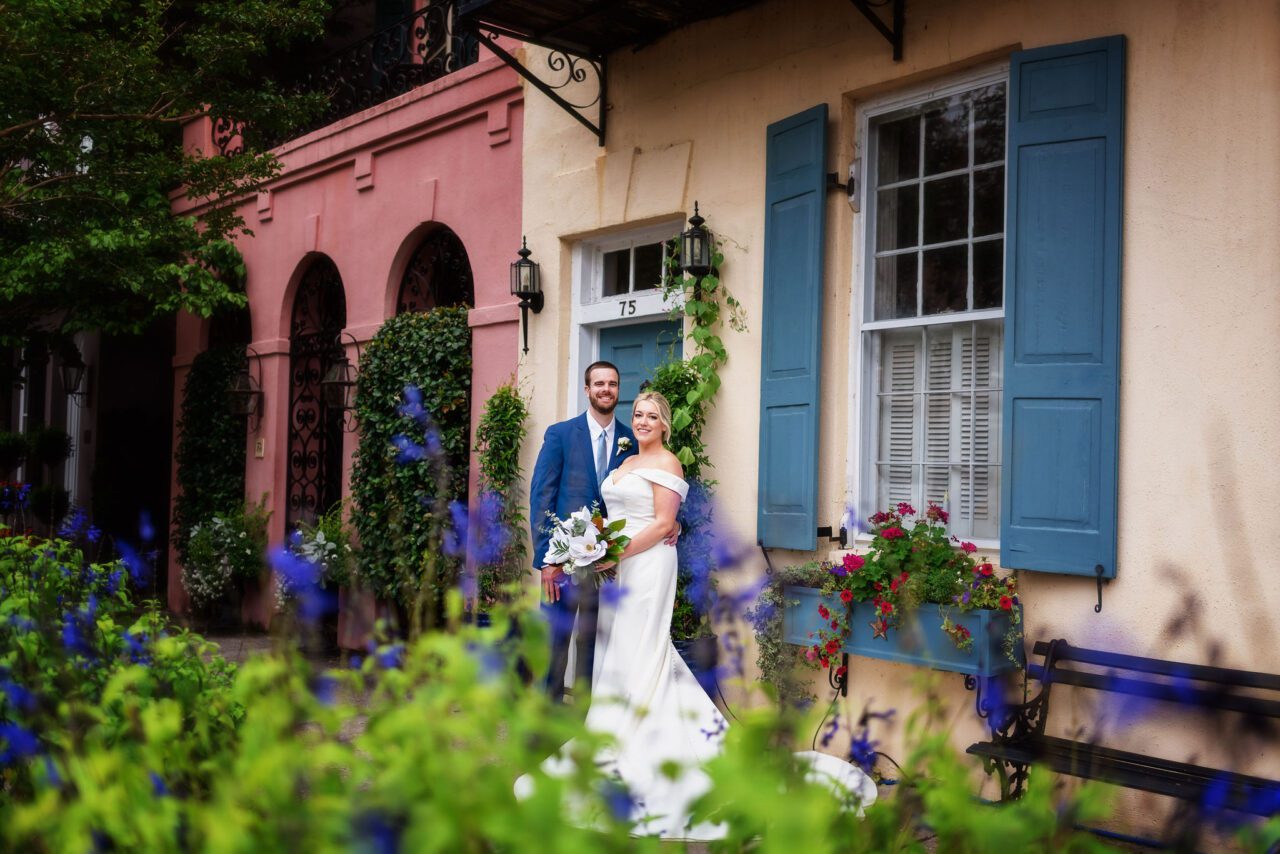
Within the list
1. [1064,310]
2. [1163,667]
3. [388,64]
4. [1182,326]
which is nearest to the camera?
[1163,667]

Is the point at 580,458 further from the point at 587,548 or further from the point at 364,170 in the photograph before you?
the point at 364,170

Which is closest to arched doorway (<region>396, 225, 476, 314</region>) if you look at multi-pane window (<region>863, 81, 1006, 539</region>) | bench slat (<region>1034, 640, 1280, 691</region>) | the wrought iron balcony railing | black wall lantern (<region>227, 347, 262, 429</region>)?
the wrought iron balcony railing

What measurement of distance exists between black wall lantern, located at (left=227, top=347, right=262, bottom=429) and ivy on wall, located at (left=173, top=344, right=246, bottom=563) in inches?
6.7

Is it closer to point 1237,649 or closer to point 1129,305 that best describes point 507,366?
point 1129,305

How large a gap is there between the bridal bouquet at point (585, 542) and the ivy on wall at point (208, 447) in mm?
6414

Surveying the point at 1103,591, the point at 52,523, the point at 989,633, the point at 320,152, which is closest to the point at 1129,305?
the point at 1103,591

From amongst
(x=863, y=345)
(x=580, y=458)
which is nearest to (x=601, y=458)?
(x=580, y=458)

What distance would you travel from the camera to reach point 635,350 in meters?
7.64

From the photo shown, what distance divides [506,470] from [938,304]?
335cm

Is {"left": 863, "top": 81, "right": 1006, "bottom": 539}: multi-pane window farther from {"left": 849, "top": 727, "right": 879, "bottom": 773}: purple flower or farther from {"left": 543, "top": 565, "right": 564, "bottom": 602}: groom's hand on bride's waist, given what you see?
{"left": 849, "top": 727, "right": 879, "bottom": 773}: purple flower

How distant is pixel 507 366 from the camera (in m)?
8.30

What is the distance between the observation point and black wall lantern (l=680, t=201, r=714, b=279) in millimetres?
6633

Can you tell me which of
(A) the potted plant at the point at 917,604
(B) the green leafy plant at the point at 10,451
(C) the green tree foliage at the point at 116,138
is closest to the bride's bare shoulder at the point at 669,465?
(A) the potted plant at the point at 917,604

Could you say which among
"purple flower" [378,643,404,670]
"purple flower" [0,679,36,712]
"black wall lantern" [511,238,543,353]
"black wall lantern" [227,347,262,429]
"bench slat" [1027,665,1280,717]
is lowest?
"bench slat" [1027,665,1280,717]
